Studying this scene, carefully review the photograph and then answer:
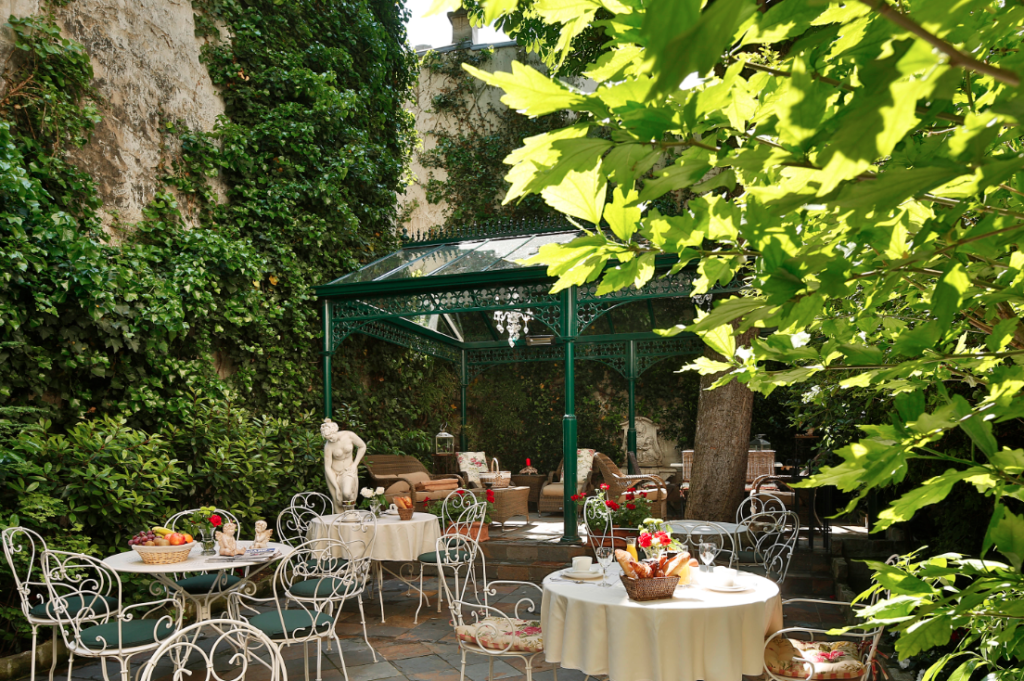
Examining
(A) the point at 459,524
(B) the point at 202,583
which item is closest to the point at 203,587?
(B) the point at 202,583

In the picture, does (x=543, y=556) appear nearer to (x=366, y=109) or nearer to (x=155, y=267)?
(x=155, y=267)

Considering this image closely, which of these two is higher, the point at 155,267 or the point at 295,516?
the point at 155,267

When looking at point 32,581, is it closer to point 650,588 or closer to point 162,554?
point 162,554

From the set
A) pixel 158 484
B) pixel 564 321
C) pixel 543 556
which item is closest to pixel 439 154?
pixel 564 321

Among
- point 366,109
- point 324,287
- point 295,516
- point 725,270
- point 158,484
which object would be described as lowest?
point 295,516

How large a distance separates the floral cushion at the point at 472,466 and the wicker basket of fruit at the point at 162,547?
6423 mm

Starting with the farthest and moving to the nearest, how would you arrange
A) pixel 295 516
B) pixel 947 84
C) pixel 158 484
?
pixel 295 516, pixel 158 484, pixel 947 84

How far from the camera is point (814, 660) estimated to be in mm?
3451

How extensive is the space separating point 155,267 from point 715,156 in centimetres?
709

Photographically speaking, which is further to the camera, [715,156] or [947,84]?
[715,156]

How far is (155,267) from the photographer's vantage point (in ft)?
22.2

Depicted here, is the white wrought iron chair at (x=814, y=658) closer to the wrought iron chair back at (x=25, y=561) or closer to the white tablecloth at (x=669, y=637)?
the white tablecloth at (x=669, y=637)

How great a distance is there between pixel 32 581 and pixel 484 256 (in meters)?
5.79

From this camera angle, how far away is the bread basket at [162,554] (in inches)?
164
